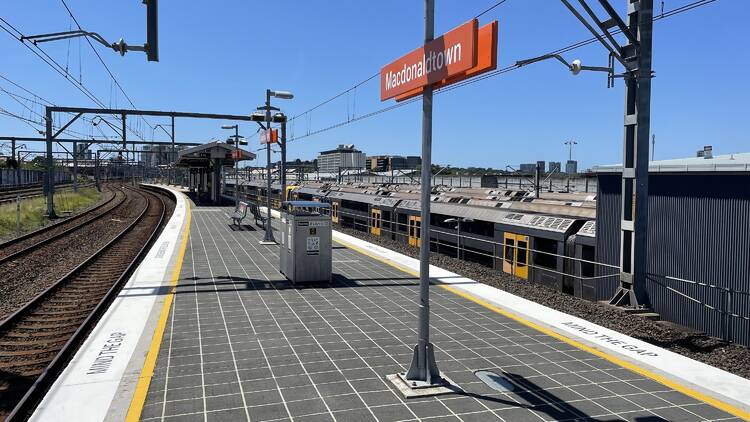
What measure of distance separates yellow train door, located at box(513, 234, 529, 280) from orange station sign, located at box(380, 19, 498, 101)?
29.7 ft

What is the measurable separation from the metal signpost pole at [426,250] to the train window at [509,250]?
9.74m

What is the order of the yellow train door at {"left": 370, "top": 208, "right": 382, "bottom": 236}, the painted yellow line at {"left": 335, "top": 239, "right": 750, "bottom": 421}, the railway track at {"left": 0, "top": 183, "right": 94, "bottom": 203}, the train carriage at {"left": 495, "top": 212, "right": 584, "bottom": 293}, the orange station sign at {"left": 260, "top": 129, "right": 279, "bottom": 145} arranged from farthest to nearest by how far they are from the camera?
1. the railway track at {"left": 0, "top": 183, "right": 94, "bottom": 203}
2. the yellow train door at {"left": 370, "top": 208, "right": 382, "bottom": 236}
3. the orange station sign at {"left": 260, "top": 129, "right": 279, "bottom": 145}
4. the train carriage at {"left": 495, "top": 212, "right": 584, "bottom": 293}
5. the painted yellow line at {"left": 335, "top": 239, "right": 750, "bottom": 421}

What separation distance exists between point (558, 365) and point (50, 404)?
16.5ft

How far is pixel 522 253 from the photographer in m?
14.3

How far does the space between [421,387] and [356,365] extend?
94 centimetres

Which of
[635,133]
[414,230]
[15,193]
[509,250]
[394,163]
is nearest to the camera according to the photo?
[635,133]

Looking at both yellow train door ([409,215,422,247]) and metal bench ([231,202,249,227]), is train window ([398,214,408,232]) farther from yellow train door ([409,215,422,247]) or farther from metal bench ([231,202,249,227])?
metal bench ([231,202,249,227])

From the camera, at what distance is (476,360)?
6133 mm

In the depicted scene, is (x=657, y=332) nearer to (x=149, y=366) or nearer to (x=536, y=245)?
(x=536, y=245)

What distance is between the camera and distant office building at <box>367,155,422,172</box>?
51.4m

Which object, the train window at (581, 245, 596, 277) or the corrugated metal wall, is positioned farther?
the train window at (581, 245, 596, 277)

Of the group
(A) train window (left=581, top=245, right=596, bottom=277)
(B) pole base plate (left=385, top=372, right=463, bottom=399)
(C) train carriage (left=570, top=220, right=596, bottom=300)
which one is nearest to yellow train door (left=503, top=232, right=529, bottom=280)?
(C) train carriage (left=570, top=220, right=596, bottom=300)

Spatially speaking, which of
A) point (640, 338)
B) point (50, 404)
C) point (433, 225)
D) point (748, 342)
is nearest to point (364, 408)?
point (50, 404)

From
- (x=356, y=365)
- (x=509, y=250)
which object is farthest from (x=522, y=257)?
(x=356, y=365)
